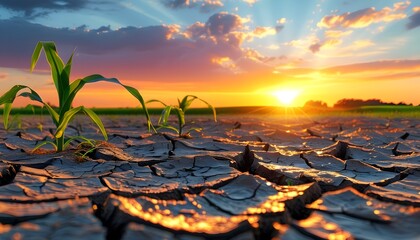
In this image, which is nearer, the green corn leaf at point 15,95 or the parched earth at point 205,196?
the parched earth at point 205,196

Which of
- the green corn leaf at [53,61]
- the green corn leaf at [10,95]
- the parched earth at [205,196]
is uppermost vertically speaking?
the green corn leaf at [53,61]

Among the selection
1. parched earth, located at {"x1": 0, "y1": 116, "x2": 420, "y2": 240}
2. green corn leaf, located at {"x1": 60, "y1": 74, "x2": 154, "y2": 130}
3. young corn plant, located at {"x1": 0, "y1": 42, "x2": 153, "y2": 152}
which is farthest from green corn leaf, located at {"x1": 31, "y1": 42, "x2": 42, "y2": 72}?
parched earth, located at {"x1": 0, "y1": 116, "x2": 420, "y2": 240}

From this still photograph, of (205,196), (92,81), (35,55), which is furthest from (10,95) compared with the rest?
(205,196)

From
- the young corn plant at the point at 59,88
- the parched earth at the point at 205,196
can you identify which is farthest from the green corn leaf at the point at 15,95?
the parched earth at the point at 205,196

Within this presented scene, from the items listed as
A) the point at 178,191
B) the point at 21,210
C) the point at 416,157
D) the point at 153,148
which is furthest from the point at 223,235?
the point at 416,157

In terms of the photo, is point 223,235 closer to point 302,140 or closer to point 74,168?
point 74,168

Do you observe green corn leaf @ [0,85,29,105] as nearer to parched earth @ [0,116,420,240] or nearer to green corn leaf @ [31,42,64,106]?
green corn leaf @ [31,42,64,106]

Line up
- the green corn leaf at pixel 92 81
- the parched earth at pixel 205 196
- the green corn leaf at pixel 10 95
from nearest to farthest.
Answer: the parched earth at pixel 205 196 → the green corn leaf at pixel 92 81 → the green corn leaf at pixel 10 95

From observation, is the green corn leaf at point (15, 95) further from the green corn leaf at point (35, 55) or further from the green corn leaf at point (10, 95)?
the green corn leaf at point (35, 55)

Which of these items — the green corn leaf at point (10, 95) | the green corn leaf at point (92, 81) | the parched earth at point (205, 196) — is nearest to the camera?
the parched earth at point (205, 196)
